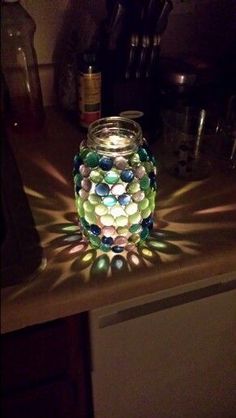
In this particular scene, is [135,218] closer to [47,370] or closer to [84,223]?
[84,223]

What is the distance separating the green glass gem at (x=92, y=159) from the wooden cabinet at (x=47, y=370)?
0.24m

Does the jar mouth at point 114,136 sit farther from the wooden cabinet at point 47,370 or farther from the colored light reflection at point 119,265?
the wooden cabinet at point 47,370

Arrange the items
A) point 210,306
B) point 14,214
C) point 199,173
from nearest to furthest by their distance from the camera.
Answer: point 14,214 < point 210,306 < point 199,173

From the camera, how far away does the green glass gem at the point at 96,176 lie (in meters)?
0.68

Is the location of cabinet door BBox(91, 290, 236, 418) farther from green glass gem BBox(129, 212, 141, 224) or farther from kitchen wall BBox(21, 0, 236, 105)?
kitchen wall BBox(21, 0, 236, 105)

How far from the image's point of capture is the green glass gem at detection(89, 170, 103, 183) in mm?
682

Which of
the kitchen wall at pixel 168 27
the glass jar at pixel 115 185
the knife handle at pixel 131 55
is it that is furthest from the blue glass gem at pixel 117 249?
the kitchen wall at pixel 168 27

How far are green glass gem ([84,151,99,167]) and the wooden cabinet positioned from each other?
0.24m

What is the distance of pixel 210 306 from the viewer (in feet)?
2.69

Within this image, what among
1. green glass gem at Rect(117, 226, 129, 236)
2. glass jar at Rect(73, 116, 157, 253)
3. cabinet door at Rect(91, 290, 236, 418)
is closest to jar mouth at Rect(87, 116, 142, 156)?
glass jar at Rect(73, 116, 157, 253)

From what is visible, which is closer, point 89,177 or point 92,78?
point 89,177

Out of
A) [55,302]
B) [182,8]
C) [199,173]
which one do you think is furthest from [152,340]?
[182,8]

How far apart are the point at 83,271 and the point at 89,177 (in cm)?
14

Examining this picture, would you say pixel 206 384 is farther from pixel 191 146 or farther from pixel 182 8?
pixel 182 8
